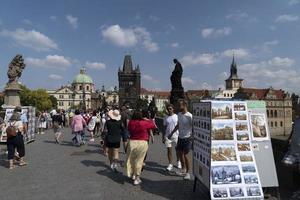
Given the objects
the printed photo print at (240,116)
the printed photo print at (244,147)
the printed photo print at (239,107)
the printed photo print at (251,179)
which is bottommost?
the printed photo print at (251,179)

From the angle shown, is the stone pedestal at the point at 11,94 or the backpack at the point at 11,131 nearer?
the backpack at the point at 11,131

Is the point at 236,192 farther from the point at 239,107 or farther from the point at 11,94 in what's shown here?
the point at 11,94

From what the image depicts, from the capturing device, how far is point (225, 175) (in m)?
7.44

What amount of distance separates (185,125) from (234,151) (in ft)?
8.51

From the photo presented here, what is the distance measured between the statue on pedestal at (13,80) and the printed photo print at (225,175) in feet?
64.5

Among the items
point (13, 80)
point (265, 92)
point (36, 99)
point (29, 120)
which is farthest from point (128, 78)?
point (29, 120)

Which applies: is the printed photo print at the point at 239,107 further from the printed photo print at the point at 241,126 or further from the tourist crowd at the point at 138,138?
the tourist crowd at the point at 138,138

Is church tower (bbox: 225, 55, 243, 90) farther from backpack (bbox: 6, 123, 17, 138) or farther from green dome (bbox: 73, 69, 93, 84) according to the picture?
backpack (bbox: 6, 123, 17, 138)

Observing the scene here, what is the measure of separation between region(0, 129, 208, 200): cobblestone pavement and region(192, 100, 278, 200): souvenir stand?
2.88 feet

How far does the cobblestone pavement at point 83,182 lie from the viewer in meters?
8.40

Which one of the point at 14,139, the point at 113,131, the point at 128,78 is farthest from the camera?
the point at 128,78

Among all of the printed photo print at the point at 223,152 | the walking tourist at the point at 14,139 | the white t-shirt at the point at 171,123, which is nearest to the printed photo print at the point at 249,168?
the printed photo print at the point at 223,152

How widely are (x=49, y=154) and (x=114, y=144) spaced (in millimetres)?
5069

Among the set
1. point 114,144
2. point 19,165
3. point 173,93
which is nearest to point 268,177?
point 114,144
